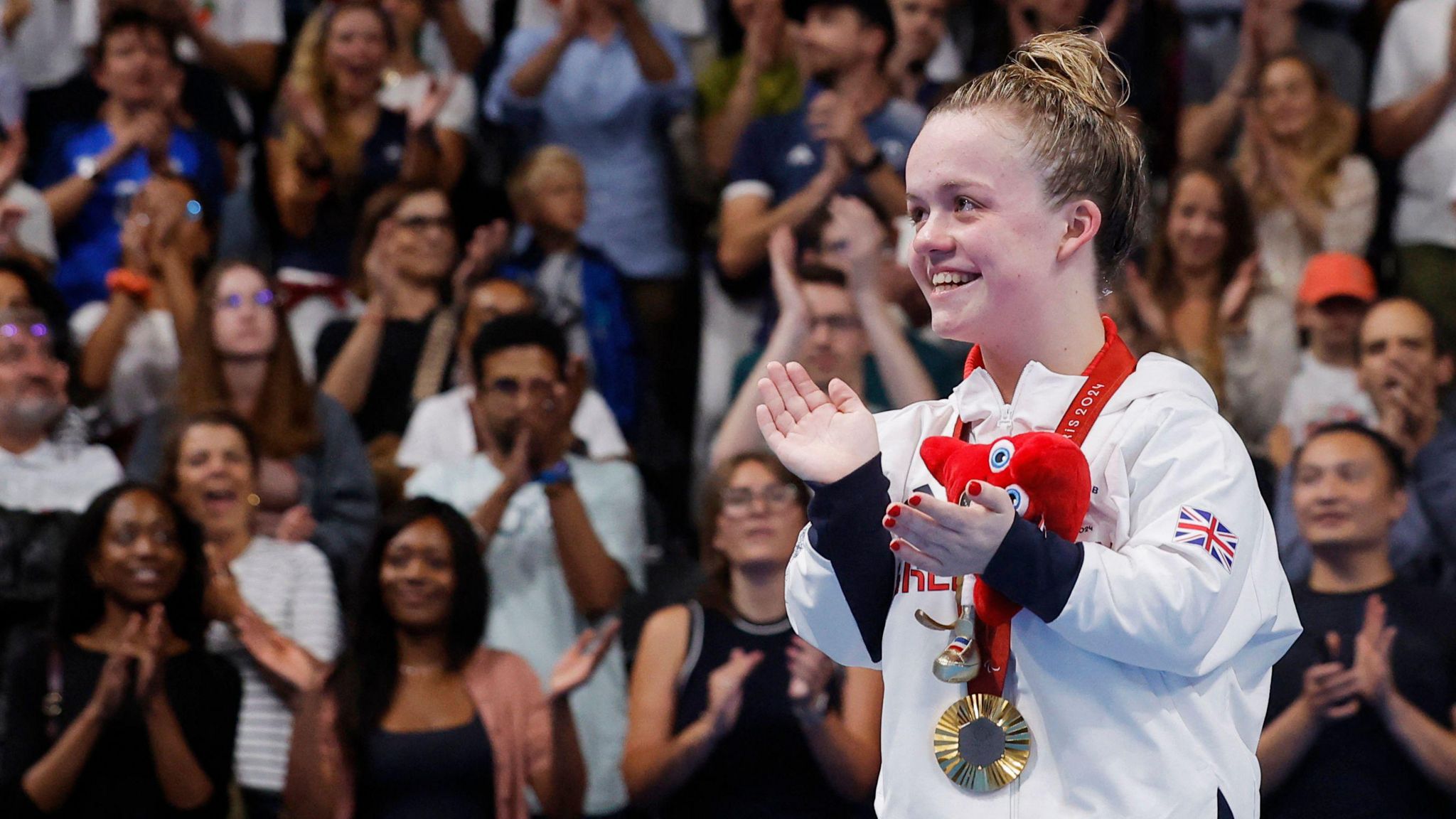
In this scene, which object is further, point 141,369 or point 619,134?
point 619,134

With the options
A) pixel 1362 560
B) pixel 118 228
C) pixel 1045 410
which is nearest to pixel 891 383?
pixel 1362 560

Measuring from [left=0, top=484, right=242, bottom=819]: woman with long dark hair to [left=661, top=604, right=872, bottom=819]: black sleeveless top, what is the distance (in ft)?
4.45

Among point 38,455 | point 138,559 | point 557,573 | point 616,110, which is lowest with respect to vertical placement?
point 557,573

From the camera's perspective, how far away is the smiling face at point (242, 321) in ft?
19.1

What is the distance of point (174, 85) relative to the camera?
6902 mm

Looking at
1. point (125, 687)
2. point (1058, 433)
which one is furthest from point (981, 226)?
point (125, 687)

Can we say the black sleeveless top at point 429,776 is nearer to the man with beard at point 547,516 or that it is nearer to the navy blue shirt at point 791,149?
the man with beard at point 547,516

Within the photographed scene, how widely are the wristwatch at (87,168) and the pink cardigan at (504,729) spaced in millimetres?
2755

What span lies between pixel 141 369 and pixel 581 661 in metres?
2.22

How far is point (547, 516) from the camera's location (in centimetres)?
548

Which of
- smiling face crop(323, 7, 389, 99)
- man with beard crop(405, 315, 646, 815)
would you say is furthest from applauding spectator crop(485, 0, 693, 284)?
man with beard crop(405, 315, 646, 815)

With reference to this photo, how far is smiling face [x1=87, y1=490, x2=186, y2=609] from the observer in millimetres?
5078

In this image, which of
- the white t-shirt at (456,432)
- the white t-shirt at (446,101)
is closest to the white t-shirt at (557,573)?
the white t-shirt at (456,432)

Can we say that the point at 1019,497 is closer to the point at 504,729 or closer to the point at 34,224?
the point at 504,729
